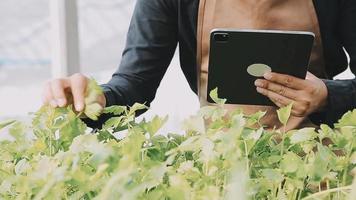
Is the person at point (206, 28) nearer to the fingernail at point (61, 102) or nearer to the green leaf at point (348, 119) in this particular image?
the fingernail at point (61, 102)

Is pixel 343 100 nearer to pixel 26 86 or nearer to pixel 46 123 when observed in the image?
pixel 46 123

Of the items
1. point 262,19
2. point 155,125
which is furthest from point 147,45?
point 155,125

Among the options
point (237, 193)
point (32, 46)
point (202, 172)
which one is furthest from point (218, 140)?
point (32, 46)

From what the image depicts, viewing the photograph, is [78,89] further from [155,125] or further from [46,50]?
[46,50]

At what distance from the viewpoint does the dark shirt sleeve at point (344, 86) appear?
1.02 meters

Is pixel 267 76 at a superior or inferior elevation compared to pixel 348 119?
inferior

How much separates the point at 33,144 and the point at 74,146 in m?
0.13

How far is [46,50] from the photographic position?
2.66 metres

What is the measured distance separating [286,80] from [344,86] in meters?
0.14

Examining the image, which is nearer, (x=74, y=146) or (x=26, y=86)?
(x=74, y=146)

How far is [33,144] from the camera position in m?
0.51

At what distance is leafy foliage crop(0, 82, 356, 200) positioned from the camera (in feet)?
1.12

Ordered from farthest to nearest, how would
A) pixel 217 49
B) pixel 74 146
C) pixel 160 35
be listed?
pixel 160 35, pixel 217 49, pixel 74 146

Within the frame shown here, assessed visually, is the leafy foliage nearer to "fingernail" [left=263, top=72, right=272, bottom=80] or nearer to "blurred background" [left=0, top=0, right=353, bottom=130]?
"fingernail" [left=263, top=72, right=272, bottom=80]
